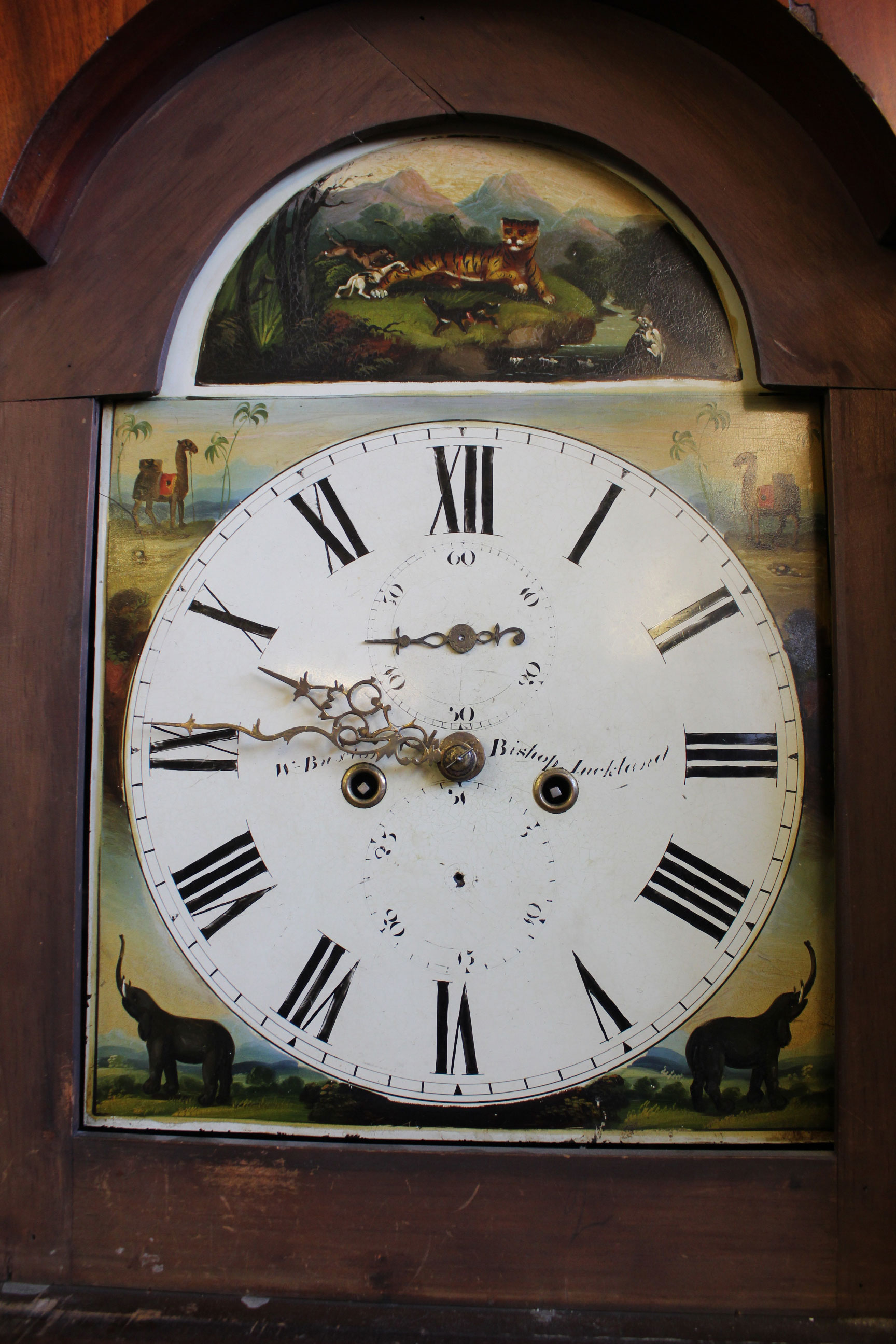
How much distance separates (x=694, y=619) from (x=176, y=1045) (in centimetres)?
92

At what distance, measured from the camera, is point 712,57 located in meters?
1.26

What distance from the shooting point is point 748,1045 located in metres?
1.19

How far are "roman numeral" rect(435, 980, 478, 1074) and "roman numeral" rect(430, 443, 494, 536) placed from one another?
24.6 inches

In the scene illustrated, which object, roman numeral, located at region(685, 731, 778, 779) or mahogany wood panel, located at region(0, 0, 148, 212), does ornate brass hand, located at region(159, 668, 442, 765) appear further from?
mahogany wood panel, located at region(0, 0, 148, 212)

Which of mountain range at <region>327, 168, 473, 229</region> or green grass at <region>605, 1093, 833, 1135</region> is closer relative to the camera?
green grass at <region>605, 1093, 833, 1135</region>

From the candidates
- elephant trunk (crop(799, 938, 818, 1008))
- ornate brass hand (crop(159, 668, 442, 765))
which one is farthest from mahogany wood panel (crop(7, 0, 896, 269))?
elephant trunk (crop(799, 938, 818, 1008))

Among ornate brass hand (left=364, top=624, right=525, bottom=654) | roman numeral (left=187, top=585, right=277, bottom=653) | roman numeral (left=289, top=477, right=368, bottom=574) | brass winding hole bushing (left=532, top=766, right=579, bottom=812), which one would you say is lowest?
brass winding hole bushing (left=532, top=766, right=579, bottom=812)

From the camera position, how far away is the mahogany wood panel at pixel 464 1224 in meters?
1.14

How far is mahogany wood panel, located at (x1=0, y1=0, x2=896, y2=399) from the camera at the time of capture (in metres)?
1.23

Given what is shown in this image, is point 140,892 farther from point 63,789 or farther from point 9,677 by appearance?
point 9,677

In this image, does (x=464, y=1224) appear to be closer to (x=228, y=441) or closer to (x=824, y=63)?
(x=228, y=441)

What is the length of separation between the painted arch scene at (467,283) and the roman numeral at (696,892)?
0.68m

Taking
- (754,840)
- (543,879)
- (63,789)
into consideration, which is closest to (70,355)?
(63,789)

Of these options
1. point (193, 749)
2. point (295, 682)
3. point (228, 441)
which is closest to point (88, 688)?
point (193, 749)
